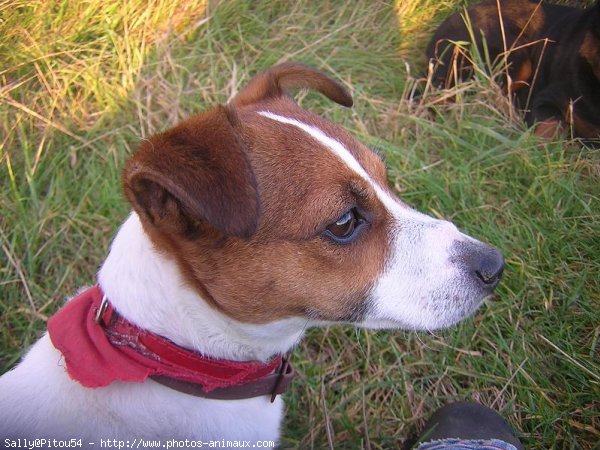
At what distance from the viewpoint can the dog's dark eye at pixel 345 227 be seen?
176 cm

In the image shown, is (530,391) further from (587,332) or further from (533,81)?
(533,81)

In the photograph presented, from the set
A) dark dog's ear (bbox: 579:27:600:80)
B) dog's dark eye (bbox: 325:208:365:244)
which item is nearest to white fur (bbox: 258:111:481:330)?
dog's dark eye (bbox: 325:208:365:244)

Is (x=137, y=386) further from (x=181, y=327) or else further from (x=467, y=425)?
(x=467, y=425)

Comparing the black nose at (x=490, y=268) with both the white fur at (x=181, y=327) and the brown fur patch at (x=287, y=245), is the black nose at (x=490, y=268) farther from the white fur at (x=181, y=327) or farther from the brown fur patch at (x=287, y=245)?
the brown fur patch at (x=287, y=245)

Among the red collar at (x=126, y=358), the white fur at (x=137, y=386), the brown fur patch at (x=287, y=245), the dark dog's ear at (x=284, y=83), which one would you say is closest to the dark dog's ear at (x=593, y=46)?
the dark dog's ear at (x=284, y=83)

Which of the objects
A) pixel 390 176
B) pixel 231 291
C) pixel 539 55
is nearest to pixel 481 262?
pixel 231 291

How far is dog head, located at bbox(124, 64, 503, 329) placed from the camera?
160 centimetres

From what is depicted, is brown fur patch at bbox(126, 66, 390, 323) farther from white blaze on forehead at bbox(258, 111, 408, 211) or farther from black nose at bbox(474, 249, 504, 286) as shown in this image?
black nose at bbox(474, 249, 504, 286)

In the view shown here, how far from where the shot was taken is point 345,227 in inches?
70.2

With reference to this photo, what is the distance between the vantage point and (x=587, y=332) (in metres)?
2.76

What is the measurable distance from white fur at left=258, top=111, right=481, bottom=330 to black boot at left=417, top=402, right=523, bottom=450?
87 cm

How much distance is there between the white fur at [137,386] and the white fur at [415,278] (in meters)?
0.40

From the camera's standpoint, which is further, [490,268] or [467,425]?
[467,425]

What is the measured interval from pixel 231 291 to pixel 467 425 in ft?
5.06
